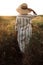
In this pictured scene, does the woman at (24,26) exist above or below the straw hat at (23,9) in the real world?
below

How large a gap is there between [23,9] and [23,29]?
0.20 m

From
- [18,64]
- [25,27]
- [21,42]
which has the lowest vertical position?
[18,64]

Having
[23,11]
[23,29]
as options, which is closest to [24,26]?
[23,29]

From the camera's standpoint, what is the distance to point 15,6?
1.57 meters

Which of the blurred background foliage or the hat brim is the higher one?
the hat brim

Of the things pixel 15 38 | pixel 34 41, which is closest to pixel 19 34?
pixel 15 38

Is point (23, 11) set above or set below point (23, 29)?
above

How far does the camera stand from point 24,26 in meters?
1.56

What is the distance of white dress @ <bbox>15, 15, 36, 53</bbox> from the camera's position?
1.55 meters

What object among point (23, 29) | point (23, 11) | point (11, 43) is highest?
point (23, 11)

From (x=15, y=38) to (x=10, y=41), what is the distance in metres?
0.06

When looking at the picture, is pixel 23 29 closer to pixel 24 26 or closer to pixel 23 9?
pixel 24 26

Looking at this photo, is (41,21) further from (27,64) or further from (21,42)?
(27,64)

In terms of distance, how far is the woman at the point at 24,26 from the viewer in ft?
5.07
